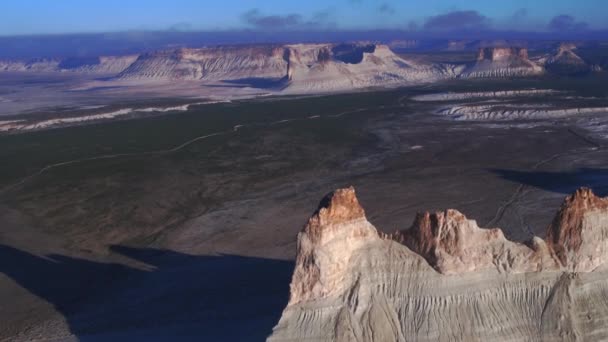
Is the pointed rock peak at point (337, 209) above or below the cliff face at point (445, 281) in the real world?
above

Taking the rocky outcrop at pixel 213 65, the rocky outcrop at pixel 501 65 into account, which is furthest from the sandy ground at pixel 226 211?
the rocky outcrop at pixel 213 65

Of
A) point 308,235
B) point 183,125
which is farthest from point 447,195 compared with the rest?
point 183,125

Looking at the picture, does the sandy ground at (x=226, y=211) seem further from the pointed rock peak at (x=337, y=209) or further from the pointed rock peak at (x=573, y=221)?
the pointed rock peak at (x=573, y=221)

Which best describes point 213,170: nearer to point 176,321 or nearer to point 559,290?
point 176,321

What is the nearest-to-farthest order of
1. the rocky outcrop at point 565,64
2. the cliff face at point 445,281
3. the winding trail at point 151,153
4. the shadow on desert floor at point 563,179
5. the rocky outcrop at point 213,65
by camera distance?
1. the cliff face at point 445,281
2. the shadow on desert floor at point 563,179
3. the winding trail at point 151,153
4. the rocky outcrop at point 565,64
5. the rocky outcrop at point 213,65

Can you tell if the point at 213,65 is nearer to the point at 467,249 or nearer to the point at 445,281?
the point at 467,249

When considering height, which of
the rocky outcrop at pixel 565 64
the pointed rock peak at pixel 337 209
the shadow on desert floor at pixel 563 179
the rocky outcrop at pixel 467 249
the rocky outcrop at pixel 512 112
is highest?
the pointed rock peak at pixel 337 209

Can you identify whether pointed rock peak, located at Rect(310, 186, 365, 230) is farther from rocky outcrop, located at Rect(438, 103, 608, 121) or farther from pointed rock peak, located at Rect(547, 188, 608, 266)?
rocky outcrop, located at Rect(438, 103, 608, 121)
